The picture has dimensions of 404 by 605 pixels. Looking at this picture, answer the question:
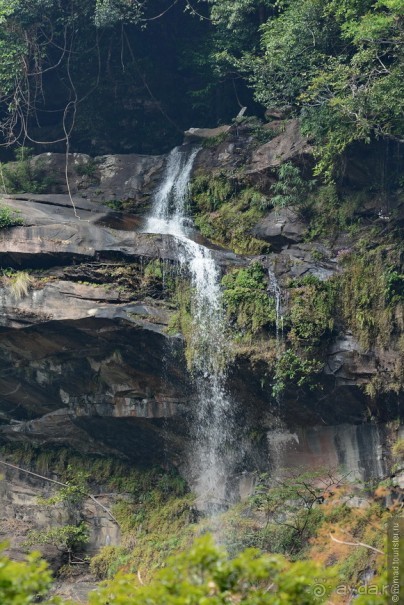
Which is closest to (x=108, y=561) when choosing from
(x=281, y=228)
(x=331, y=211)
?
(x=281, y=228)

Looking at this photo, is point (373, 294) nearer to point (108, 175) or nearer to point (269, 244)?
point (269, 244)

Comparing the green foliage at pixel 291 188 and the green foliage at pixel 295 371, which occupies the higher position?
the green foliage at pixel 291 188

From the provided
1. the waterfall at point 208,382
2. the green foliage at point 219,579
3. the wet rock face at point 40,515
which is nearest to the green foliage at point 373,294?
the waterfall at point 208,382

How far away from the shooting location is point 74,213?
1923 centimetres

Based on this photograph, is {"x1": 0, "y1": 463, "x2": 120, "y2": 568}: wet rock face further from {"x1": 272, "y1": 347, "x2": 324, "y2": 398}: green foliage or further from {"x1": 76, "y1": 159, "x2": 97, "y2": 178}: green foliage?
{"x1": 76, "y1": 159, "x2": 97, "y2": 178}: green foliage

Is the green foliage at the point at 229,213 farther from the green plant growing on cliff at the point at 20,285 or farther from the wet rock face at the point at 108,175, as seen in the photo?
the green plant growing on cliff at the point at 20,285

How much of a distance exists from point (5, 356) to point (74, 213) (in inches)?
142

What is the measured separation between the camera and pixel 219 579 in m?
7.45

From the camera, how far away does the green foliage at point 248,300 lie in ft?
55.8

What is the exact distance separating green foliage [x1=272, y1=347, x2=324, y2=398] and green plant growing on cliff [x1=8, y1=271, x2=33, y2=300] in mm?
5257

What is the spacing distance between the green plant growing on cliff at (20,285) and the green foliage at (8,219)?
1.15 m

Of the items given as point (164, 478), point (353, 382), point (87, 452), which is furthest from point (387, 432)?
point (87, 452)

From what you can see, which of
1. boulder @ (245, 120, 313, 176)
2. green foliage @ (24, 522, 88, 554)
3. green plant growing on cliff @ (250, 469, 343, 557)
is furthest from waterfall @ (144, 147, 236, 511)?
boulder @ (245, 120, 313, 176)

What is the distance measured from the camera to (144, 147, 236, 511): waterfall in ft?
56.1
